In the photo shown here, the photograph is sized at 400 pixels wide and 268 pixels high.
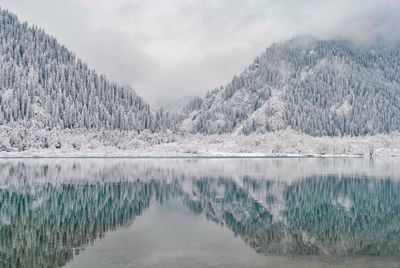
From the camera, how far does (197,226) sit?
28266mm

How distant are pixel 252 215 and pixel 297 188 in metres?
20.4

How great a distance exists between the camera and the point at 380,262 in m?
19.2

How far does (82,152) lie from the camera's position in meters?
163

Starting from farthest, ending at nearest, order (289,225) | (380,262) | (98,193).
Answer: (98,193) → (289,225) → (380,262)

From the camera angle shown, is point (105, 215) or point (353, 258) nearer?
point (353, 258)

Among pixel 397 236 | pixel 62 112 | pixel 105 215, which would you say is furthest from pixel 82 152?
pixel 397 236

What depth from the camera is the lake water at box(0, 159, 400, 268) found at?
1980 cm

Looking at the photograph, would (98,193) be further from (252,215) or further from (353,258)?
(353,258)

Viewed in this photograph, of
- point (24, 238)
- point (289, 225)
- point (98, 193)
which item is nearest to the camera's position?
point (24, 238)

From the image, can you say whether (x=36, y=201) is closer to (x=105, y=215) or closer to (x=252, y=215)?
(x=105, y=215)

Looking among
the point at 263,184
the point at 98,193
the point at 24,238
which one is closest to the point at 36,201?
the point at 98,193

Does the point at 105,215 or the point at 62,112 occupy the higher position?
the point at 62,112

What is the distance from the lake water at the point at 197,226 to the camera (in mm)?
19797

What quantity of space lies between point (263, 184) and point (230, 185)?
16.1ft
